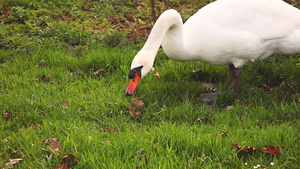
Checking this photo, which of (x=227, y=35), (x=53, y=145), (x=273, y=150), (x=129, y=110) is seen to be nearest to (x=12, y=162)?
(x=53, y=145)

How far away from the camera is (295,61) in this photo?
19.3 ft

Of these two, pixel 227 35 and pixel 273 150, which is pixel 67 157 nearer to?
pixel 273 150

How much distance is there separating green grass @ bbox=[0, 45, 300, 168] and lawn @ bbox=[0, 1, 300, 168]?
12 millimetres

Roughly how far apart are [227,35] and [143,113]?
1369mm

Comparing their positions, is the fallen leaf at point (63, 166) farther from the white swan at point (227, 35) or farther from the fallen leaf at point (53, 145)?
the white swan at point (227, 35)

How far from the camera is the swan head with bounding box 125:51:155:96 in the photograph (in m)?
4.50

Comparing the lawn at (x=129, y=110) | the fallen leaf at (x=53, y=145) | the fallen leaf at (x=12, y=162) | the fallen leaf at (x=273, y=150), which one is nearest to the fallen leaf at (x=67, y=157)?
the lawn at (x=129, y=110)

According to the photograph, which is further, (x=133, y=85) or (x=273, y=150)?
(x=133, y=85)

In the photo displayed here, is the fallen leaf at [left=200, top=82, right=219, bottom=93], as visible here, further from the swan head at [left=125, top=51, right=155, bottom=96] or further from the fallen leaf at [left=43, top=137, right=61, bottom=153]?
the fallen leaf at [left=43, top=137, right=61, bottom=153]

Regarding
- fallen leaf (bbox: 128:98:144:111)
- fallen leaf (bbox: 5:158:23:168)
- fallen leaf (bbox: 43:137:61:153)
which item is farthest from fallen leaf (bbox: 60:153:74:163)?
fallen leaf (bbox: 128:98:144:111)

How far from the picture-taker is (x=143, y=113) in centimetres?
451

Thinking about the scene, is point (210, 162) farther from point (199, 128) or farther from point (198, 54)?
point (198, 54)

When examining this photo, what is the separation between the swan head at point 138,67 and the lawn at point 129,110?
251mm

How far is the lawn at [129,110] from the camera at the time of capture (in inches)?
132
